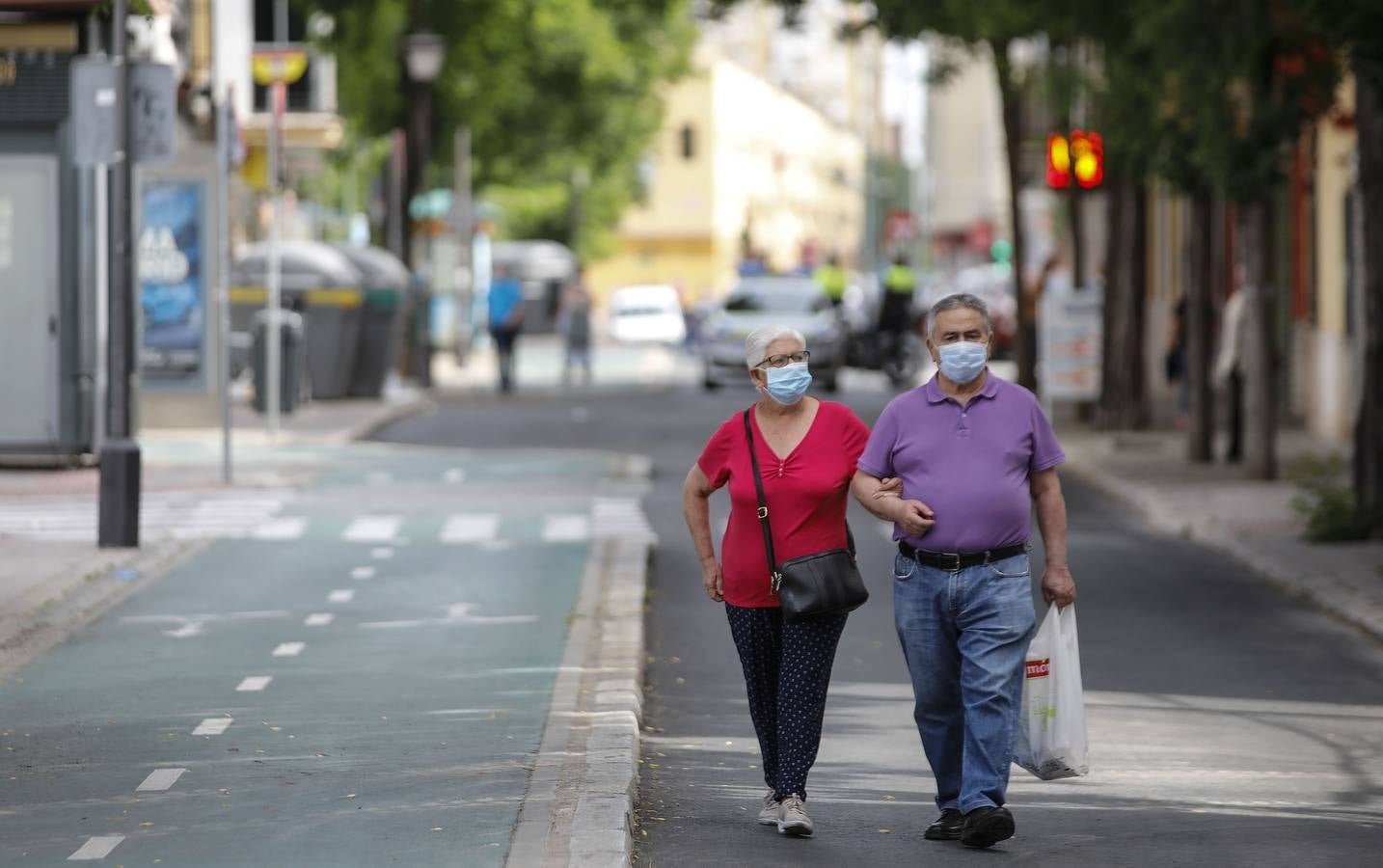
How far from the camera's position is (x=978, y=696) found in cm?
774

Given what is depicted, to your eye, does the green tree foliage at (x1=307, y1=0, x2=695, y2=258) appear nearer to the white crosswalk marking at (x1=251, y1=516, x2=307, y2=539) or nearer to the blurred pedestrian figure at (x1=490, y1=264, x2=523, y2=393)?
the blurred pedestrian figure at (x1=490, y1=264, x2=523, y2=393)

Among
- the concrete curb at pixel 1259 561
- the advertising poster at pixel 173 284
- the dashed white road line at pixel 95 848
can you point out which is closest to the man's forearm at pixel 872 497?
the dashed white road line at pixel 95 848

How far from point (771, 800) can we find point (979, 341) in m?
1.48

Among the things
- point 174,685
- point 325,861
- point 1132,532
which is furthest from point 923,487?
point 1132,532

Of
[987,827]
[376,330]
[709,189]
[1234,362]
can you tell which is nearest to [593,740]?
[987,827]

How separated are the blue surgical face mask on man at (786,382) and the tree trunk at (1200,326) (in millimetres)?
15677

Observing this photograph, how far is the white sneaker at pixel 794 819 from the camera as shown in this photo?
783 centimetres

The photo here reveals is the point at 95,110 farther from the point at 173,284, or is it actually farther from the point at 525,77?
the point at 525,77

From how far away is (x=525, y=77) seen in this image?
55.2m

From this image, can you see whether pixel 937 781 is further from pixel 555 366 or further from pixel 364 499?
pixel 555 366

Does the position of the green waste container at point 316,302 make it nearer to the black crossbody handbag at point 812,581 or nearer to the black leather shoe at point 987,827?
the black crossbody handbag at point 812,581

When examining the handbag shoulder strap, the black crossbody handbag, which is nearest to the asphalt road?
the black crossbody handbag

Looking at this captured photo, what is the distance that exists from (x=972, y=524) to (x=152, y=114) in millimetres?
9741

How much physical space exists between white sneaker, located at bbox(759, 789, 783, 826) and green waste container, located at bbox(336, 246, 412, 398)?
27.3m
